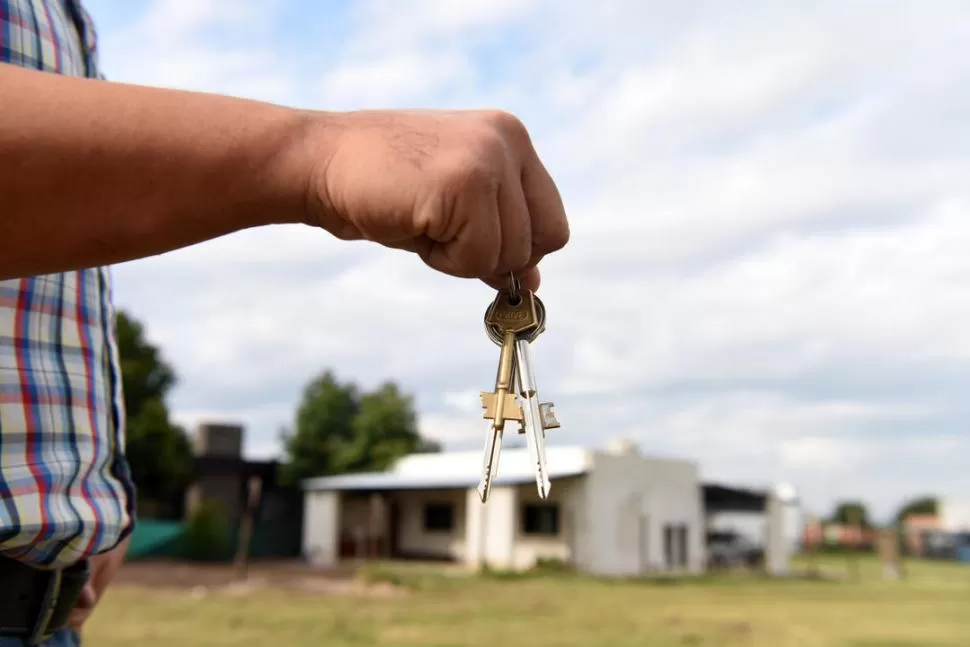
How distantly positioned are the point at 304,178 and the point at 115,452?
1.02 m

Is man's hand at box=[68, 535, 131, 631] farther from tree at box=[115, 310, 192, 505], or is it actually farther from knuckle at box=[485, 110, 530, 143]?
tree at box=[115, 310, 192, 505]

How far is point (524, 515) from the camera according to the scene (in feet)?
82.3

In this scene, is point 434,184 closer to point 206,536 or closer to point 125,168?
point 125,168

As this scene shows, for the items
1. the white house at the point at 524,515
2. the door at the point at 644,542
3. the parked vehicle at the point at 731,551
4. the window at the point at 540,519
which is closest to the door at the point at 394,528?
the white house at the point at 524,515

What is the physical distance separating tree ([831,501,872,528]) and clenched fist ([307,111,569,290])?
63935 millimetres

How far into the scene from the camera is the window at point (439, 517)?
89.3ft

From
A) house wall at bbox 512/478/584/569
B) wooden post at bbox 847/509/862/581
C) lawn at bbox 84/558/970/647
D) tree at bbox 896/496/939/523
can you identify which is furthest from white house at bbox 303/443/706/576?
tree at bbox 896/496/939/523

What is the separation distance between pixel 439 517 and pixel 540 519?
4032 mm

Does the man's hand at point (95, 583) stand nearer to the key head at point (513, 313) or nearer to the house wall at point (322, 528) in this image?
the key head at point (513, 313)

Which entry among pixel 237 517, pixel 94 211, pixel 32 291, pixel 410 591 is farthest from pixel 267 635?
pixel 237 517

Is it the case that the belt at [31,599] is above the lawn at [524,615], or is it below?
above

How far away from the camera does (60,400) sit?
1438 millimetres

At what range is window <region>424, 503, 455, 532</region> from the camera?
2722 centimetres

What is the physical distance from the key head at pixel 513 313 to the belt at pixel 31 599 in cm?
83
